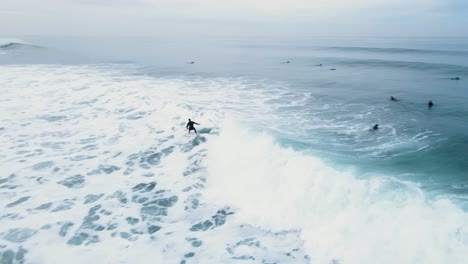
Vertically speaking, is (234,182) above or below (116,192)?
above

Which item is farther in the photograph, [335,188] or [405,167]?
[405,167]

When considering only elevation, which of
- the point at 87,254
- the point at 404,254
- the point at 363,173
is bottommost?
the point at 87,254

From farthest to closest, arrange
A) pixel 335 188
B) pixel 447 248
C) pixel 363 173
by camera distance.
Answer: pixel 363 173 → pixel 335 188 → pixel 447 248

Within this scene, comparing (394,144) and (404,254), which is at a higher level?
(394,144)

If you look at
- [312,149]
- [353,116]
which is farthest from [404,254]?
[353,116]

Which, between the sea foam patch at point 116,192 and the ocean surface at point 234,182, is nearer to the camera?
the ocean surface at point 234,182

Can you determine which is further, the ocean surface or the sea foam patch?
the sea foam patch

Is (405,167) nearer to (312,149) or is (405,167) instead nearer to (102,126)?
(312,149)

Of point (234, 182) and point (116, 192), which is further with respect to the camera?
point (234, 182)
